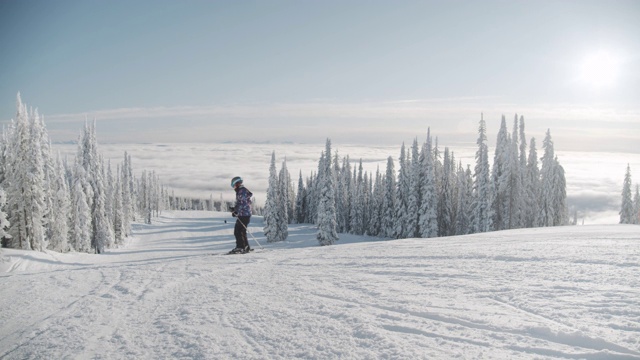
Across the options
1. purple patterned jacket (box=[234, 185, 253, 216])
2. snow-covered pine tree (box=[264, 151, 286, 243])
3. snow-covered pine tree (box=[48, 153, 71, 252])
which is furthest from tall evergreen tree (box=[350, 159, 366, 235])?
purple patterned jacket (box=[234, 185, 253, 216])

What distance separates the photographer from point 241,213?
1397cm

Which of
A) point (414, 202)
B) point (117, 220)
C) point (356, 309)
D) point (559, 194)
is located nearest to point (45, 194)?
point (117, 220)

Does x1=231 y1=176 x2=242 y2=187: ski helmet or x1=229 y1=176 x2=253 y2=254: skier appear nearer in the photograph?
x1=229 y1=176 x2=253 y2=254: skier

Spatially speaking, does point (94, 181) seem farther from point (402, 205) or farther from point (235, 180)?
point (402, 205)

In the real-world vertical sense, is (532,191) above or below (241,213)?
below

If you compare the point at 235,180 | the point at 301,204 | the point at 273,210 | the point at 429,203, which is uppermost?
the point at 235,180

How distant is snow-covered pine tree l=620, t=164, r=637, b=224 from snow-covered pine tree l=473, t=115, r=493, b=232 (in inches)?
1069

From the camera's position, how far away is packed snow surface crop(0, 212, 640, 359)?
158 inches

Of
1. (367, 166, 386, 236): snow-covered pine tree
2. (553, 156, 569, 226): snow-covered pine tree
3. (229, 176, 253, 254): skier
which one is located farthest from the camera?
(367, 166, 386, 236): snow-covered pine tree

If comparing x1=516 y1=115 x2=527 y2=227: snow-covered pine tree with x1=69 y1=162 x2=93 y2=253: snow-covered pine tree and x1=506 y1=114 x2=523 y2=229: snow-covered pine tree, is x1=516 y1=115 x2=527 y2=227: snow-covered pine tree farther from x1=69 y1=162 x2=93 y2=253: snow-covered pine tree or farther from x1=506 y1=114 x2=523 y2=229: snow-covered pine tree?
x1=69 y1=162 x2=93 y2=253: snow-covered pine tree

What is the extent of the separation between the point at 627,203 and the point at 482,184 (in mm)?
28362

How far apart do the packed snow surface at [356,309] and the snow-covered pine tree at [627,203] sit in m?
61.2

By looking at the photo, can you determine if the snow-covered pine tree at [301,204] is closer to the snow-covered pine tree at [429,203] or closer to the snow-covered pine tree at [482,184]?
the snow-covered pine tree at [429,203]

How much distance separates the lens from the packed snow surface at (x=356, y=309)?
13.2 ft
